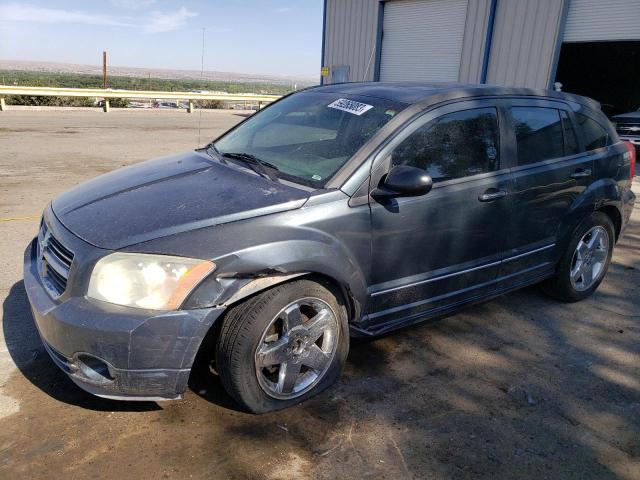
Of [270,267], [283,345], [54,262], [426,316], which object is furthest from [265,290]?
[426,316]

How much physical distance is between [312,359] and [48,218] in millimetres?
1744

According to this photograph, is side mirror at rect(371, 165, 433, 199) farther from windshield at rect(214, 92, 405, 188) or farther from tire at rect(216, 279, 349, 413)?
tire at rect(216, 279, 349, 413)

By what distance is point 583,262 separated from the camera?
4336 millimetres

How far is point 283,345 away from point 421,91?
1.91 meters

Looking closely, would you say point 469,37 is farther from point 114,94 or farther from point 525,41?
point 114,94

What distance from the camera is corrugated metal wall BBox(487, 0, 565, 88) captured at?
12.2 meters

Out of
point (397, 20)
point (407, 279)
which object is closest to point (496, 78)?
point (397, 20)

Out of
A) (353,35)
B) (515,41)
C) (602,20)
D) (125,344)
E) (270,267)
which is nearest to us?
(125,344)

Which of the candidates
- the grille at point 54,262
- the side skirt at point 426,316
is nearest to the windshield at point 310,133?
the side skirt at point 426,316

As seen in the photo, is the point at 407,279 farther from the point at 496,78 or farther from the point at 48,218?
the point at 496,78

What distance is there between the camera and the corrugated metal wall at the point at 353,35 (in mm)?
16438

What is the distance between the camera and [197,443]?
250 cm

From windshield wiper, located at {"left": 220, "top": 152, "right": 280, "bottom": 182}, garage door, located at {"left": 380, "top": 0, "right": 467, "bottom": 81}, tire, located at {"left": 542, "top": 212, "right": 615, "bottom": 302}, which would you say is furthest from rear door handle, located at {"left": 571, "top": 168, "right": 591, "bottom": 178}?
garage door, located at {"left": 380, "top": 0, "right": 467, "bottom": 81}

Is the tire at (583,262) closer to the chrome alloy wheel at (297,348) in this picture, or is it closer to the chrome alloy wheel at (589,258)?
the chrome alloy wheel at (589,258)
